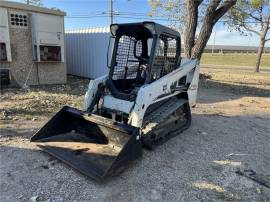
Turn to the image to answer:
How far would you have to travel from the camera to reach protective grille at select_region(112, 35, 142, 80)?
16.9 feet

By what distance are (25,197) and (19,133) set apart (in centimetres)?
224

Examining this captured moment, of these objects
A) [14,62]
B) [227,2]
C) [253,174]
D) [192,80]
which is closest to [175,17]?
[227,2]

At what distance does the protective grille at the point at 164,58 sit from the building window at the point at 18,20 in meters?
6.44

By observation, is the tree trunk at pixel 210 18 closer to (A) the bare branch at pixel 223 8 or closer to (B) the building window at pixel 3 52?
(A) the bare branch at pixel 223 8

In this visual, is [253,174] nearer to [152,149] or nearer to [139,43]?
[152,149]

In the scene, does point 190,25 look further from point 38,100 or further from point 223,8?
point 38,100

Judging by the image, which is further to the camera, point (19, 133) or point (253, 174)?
point (19, 133)

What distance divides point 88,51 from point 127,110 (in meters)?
8.50

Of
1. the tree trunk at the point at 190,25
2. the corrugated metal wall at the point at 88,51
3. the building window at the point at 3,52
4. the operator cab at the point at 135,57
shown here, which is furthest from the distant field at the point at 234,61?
the operator cab at the point at 135,57

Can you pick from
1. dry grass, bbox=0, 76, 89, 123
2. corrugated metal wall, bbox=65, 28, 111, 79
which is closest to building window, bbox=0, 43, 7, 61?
dry grass, bbox=0, 76, 89, 123

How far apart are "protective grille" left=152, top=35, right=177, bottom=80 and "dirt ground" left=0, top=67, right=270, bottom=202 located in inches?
53.3

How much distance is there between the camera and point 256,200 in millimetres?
3283

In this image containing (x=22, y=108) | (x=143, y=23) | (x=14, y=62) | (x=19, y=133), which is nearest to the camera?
(x=143, y=23)

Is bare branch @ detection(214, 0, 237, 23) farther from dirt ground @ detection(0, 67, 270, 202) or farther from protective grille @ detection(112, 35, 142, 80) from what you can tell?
protective grille @ detection(112, 35, 142, 80)
